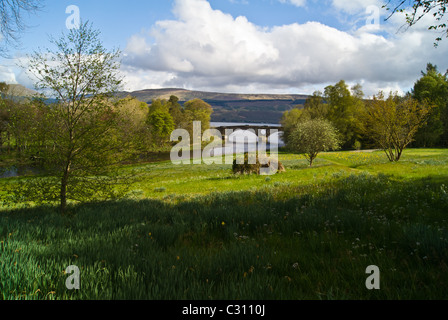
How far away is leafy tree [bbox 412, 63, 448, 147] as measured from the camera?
5969 centimetres

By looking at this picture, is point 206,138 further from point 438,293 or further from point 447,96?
point 438,293

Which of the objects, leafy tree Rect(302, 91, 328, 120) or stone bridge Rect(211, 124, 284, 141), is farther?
stone bridge Rect(211, 124, 284, 141)

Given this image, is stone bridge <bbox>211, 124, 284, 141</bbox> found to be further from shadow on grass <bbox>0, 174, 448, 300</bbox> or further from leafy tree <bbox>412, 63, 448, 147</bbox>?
shadow on grass <bbox>0, 174, 448, 300</bbox>

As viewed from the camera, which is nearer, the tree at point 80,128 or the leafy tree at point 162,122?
the tree at point 80,128

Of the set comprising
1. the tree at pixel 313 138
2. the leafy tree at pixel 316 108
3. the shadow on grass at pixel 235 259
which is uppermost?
the leafy tree at pixel 316 108

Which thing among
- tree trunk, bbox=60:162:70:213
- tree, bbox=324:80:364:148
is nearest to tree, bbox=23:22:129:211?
tree trunk, bbox=60:162:70:213

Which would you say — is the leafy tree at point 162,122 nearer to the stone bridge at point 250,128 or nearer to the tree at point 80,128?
the stone bridge at point 250,128

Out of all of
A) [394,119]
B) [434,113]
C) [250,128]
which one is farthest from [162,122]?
[434,113]

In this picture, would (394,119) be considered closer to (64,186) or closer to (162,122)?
(64,186)

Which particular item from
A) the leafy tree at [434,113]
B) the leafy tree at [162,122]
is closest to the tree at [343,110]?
the leafy tree at [434,113]

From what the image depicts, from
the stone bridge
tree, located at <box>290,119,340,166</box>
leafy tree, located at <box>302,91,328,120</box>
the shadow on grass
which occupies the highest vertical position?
leafy tree, located at <box>302,91,328,120</box>

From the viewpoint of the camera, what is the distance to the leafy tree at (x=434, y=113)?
59.7 m
